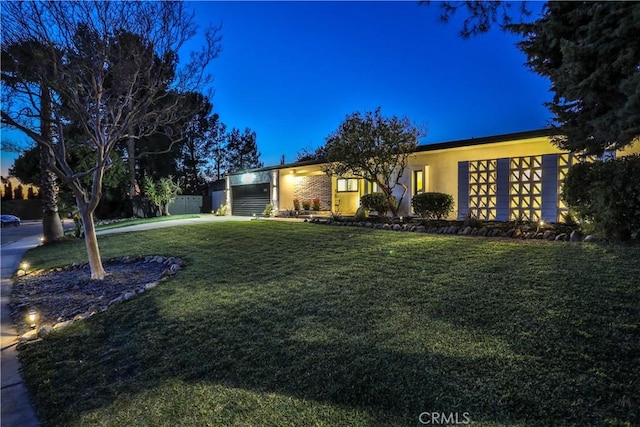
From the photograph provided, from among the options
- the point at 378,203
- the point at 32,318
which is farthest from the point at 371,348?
the point at 378,203

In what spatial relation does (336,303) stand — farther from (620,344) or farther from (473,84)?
(473,84)

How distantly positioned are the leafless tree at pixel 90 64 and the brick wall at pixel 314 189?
1073 cm

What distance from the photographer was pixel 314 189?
19.7 meters

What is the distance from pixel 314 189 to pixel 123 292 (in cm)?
1395

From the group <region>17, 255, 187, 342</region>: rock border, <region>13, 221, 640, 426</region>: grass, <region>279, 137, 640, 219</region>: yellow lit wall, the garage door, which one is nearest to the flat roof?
<region>279, 137, 640, 219</region>: yellow lit wall

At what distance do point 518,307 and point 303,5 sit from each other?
360 inches

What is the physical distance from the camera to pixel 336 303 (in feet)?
14.6

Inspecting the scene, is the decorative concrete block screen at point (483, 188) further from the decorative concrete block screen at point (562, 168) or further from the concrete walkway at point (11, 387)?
the concrete walkway at point (11, 387)

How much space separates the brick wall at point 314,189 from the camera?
18719 mm

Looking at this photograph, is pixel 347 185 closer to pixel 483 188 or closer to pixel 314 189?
pixel 314 189

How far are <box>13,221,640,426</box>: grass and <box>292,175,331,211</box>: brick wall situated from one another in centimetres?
1270

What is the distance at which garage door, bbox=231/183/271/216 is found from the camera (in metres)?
21.8

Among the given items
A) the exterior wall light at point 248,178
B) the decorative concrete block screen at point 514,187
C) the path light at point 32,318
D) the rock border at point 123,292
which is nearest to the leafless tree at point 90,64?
the rock border at point 123,292

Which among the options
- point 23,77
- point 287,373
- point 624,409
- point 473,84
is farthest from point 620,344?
point 473,84
